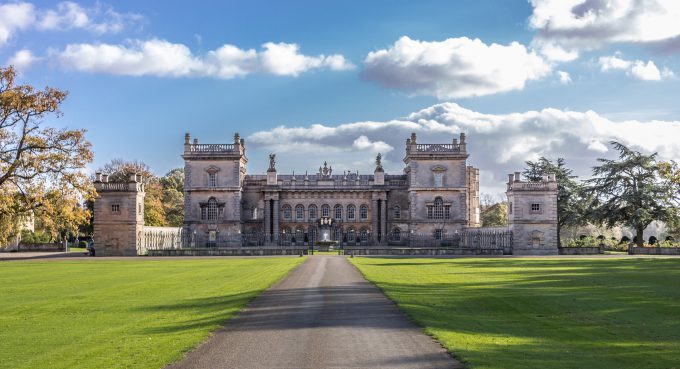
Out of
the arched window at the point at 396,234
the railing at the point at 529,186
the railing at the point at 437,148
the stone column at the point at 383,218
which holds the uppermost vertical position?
the railing at the point at 437,148

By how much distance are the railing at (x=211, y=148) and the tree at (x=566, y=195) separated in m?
37.7

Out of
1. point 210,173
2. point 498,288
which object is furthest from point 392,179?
point 498,288

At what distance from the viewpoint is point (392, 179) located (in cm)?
9562

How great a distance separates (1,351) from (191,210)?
248 feet

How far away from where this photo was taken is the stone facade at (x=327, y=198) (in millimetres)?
87625

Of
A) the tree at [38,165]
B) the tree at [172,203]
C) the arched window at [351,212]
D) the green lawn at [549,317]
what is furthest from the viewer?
the tree at [172,203]

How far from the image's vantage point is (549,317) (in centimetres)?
1770

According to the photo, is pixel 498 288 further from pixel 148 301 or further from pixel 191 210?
pixel 191 210

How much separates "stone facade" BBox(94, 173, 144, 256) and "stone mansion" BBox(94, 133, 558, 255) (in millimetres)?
3114

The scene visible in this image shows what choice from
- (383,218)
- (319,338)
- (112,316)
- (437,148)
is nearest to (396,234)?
(383,218)

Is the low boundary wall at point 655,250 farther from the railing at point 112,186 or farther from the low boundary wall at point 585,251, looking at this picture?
the railing at point 112,186

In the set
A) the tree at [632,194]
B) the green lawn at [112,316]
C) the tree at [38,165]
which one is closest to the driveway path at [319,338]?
the green lawn at [112,316]

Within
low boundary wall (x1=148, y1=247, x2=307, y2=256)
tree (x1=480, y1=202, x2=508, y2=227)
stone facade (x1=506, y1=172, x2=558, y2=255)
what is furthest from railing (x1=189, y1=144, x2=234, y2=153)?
tree (x1=480, y1=202, x2=508, y2=227)

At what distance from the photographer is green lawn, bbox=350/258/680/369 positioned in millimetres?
12492
